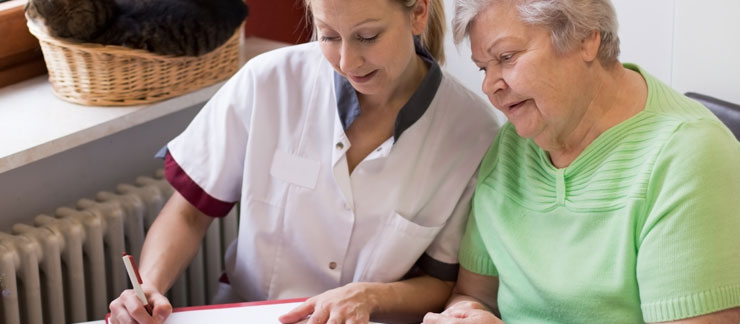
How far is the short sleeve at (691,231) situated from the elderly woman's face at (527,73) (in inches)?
6.2

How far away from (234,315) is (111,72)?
70 cm

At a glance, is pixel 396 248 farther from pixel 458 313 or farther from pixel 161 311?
pixel 161 311

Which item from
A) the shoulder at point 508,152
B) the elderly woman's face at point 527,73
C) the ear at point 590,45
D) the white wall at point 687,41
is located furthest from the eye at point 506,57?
the white wall at point 687,41

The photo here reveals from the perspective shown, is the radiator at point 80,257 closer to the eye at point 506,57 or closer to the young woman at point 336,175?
the young woman at point 336,175

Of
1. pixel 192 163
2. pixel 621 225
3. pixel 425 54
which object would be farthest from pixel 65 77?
pixel 621 225

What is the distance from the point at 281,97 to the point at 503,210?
→ 45 cm

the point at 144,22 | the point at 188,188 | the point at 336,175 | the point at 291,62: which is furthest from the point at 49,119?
the point at 336,175

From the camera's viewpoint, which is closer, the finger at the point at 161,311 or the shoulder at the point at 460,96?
the finger at the point at 161,311

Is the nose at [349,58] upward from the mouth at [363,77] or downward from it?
upward

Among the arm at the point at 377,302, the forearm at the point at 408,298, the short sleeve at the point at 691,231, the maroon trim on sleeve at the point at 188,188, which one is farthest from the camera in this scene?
the maroon trim on sleeve at the point at 188,188

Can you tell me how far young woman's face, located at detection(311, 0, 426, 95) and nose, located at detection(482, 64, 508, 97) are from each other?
0.17m

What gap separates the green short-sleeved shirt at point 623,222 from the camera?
133cm

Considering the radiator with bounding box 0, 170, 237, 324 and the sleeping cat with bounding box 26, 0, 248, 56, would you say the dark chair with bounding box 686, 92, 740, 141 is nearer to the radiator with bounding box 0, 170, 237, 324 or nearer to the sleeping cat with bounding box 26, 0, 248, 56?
the sleeping cat with bounding box 26, 0, 248, 56

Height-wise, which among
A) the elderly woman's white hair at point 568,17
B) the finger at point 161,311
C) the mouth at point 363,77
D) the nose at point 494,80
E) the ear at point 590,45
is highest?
the elderly woman's white hair at point 568,17
